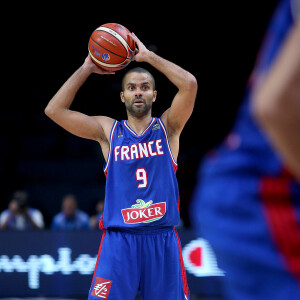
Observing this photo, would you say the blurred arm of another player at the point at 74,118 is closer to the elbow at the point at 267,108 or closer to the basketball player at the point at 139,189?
the basketball player at the point at 139,189

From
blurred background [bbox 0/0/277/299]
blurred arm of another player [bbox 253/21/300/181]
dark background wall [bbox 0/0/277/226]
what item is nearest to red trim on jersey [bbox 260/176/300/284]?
blurred arm of another player [bbox 253/21/300/181]

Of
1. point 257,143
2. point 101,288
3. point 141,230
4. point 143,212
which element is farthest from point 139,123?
point 257,143

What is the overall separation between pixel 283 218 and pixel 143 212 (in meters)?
2.76

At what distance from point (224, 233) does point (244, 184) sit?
0.39 ft

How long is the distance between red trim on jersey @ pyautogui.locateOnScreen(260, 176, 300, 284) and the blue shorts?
2.73 metres

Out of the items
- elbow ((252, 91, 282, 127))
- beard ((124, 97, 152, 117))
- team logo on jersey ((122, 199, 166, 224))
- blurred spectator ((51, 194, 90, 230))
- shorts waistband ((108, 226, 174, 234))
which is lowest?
elbow ((252, 91, 282, 127))

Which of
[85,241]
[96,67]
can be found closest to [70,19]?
[85,241]

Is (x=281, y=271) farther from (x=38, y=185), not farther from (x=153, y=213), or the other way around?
(x=38, y=185)

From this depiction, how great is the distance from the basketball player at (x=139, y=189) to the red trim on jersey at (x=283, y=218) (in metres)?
2.73

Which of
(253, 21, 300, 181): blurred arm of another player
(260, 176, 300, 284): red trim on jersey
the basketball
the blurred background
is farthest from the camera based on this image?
the blurred background

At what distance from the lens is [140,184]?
393 centimetres

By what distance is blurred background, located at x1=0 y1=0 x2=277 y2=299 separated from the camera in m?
10.8

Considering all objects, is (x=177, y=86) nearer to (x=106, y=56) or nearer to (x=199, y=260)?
(x=106, y=56)

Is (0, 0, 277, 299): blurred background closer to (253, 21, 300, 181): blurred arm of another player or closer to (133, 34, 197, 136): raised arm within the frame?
(133, 34, 197, 136): raised arm
